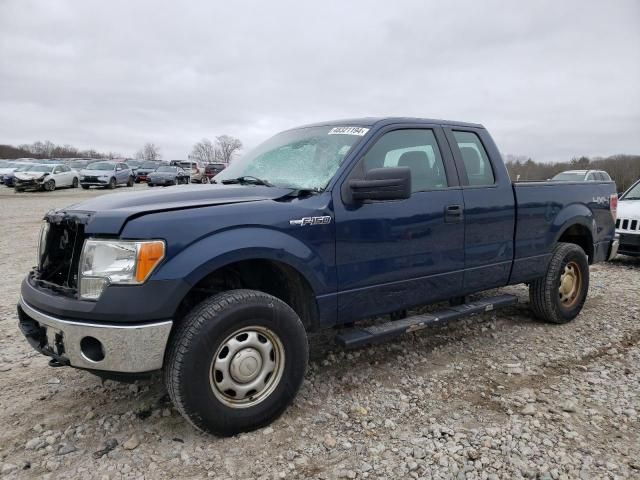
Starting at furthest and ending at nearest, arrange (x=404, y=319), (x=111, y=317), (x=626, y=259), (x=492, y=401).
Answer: (x=626, y=259) → (x=404, y=319) → (x=492, y=401) → (x=111, y=317)

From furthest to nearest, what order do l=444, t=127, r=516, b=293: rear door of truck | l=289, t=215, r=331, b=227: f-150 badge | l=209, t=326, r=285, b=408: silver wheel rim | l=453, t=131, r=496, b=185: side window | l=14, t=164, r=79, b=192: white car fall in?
l=14, t=164, r=79, b=192: white car → l=453, t=131, r=496, b=185: side window → l=444, t=127, r=516, b=293: rear door of truck → l=289, t=215, r=331, b=227: f-150 badge → l=209, t=326, r=285, b=408: silver wheel rim

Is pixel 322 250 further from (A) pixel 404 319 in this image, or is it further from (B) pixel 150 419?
(B) pixel 150 419

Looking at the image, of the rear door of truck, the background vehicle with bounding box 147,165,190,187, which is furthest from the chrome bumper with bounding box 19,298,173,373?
the background vehicle with bounding box 147,165,190,187

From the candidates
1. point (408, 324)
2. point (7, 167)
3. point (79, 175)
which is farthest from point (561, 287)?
point (7, 167)

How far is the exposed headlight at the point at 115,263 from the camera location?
237cm

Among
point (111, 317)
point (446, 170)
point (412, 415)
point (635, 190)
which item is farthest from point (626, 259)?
point (111, 317)

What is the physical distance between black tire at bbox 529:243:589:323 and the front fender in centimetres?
258

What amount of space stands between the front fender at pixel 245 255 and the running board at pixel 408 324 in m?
0.38

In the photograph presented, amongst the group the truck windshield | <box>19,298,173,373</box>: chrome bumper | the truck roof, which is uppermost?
the truck roof

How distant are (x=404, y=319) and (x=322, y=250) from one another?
1.02m

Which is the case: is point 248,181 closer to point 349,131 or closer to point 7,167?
point 349,131

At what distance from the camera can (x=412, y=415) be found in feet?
9.68

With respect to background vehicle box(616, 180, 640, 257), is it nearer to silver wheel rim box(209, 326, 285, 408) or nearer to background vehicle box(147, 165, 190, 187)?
silver wheel rim box(209, 326, 285, 408)

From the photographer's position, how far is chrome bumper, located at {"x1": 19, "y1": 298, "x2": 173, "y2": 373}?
236 cm
